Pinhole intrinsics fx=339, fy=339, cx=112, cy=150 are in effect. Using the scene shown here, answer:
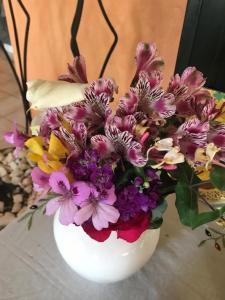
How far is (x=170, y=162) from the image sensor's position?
468mm

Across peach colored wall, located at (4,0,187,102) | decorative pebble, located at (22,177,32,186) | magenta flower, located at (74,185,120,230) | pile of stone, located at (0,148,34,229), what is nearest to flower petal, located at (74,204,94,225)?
magenta flower, located at (74,185,120,230)

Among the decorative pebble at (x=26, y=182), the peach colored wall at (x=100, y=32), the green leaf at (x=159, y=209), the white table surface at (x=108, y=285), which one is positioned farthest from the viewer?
the decorative pebble at (x=26, y=182)

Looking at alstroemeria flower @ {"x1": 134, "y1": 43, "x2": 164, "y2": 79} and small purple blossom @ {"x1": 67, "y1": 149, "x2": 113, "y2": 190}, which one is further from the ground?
alstroemeria flower @ {"x1": 134, "y1": 43, "x2": 164, "y2": 79}

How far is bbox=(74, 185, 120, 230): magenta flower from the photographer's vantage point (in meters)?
0.50

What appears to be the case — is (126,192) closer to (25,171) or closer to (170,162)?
(170,162)

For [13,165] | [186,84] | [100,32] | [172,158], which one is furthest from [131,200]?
[13,165]

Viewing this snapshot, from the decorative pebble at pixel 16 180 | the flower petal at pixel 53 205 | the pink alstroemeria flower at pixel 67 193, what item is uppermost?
the pink alstroemeria flower at pixel 67 193

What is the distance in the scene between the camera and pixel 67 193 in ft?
1.66

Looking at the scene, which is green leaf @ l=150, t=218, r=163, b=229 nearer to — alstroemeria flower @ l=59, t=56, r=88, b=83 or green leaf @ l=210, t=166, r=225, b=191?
green leaf @ l=210, t=166, r=225, b=191

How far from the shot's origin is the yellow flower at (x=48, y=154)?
19.6 inches

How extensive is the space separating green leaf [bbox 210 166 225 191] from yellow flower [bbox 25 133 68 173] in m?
0.23

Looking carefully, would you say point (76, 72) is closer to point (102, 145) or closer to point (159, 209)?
point (102, 145)

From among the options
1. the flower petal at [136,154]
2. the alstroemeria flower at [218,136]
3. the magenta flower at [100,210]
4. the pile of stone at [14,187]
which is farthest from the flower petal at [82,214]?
the pile of stone at [14,187]

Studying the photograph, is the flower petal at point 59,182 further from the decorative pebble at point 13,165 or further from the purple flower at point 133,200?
the decorative pebble at point 13,165
